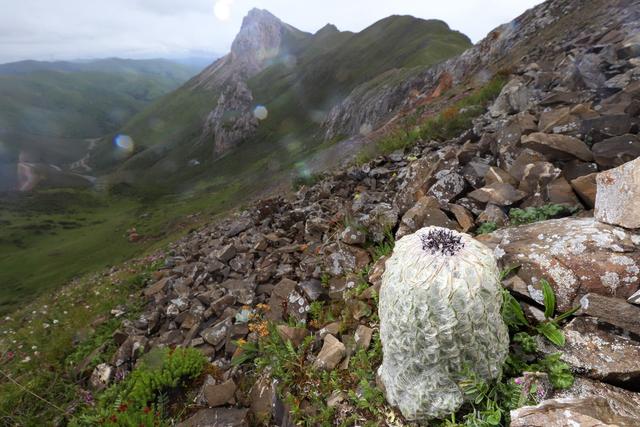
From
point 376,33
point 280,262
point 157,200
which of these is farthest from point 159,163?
point 280,262

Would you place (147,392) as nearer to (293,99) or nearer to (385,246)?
(385,246)

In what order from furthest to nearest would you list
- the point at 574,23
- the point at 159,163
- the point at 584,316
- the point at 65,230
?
the point at 159,163 < the point at 65,230 < the point at 574,23 < the point at 584,316

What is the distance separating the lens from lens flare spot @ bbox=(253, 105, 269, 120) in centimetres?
12964

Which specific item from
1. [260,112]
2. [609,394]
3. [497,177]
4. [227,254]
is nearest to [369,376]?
[609,394]

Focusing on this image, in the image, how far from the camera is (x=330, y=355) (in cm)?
510

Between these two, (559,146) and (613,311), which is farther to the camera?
(559,146)

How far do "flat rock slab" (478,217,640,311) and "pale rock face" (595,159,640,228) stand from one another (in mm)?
128

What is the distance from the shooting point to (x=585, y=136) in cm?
674

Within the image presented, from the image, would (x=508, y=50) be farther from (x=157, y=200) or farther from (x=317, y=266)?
(x=157, y=200)

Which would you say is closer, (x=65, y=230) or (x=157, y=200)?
(x=65, y=230)

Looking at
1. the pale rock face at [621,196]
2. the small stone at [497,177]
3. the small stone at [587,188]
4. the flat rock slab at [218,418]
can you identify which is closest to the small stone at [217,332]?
the flat rock slab at [218,418]

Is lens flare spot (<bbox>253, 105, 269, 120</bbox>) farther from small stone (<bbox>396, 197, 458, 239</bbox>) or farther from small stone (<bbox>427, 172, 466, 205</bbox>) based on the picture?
small stone (<bbox>396, 197, 458, 239</bbox>)

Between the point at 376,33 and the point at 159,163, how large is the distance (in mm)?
110181

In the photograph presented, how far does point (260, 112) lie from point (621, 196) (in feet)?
454
